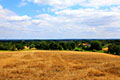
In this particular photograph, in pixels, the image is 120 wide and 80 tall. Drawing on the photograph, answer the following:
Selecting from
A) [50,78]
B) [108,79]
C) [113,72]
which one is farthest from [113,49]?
[50,78]

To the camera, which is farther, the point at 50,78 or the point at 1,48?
the point at 1,48

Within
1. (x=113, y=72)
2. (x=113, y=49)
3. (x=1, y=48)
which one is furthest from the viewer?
(x=1, y=48)

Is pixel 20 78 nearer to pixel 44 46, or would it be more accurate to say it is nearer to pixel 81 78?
pixel 81 78

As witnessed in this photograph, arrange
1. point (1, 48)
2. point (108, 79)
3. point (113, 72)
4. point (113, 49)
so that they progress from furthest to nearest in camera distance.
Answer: point (1, 48) → point (113, 49) → point (113, 72) → point (108, 79)

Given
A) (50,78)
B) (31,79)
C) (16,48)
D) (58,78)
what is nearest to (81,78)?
(58,78)

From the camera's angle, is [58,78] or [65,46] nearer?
[58,78]

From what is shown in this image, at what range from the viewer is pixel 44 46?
85500 mm

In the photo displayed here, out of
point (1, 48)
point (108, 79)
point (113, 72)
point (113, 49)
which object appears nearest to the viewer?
point (108, 79)

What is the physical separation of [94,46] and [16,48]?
60.5m

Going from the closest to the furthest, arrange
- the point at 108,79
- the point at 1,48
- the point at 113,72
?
the point at 108,79, the point at 113,72, the point at 1,48

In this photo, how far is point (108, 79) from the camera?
14.1 m

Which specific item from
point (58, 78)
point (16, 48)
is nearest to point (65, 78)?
point (58, 78)

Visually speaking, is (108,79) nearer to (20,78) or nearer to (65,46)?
(20,78)

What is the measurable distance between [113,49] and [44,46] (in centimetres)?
4927
